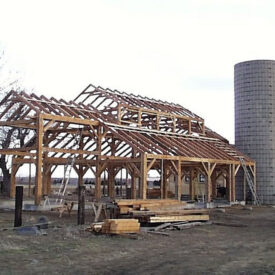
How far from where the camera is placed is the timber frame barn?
69.6 feet

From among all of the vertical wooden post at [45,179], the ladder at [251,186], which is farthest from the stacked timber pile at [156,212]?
the ladder at [251,186]

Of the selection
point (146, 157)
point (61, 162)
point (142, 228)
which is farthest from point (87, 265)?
point (61, 162)

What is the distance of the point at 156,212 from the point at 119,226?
278cm

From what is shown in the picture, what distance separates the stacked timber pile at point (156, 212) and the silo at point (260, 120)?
1415 centimetres

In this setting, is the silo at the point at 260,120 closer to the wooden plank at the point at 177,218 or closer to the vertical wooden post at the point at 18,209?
the wooden plank at the point at 177,218

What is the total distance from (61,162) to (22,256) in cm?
1562

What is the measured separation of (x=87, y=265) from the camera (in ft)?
29.7

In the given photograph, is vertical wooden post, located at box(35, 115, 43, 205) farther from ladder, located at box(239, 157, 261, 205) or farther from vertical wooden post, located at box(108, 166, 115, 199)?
ladder, located at box(239, 157, 261, 205)

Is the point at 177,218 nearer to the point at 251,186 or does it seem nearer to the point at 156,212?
the point at 156,212

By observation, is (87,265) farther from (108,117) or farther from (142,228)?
(108,117)

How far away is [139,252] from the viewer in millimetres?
10750

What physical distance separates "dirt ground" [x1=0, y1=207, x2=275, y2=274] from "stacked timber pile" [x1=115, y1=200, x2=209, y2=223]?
2.87ft

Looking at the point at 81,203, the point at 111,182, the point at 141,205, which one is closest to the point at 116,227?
the point at 81,203

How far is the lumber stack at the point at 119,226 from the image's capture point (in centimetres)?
1300
